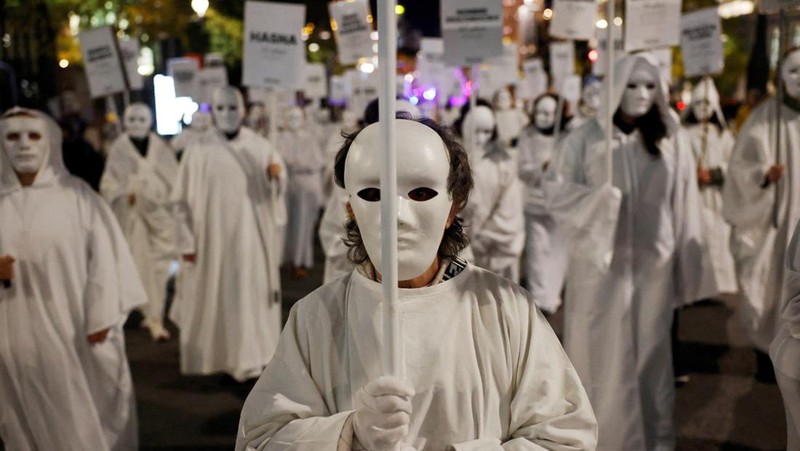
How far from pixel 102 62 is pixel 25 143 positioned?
3960mm

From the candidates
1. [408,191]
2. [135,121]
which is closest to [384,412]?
[408,191]

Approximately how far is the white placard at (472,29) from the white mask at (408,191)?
5.40 meters

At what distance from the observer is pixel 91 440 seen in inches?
188

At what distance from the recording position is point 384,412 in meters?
2.08

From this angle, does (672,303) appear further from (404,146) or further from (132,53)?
(132,53)

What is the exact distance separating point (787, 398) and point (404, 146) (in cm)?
197

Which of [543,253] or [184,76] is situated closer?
[543,253]

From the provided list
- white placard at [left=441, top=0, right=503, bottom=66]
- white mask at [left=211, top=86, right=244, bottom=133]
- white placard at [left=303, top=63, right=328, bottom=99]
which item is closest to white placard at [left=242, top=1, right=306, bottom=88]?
white mask at [left=211, top=86, right=244, bottom=133]

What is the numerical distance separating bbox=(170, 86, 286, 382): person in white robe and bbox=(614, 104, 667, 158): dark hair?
2991 mm

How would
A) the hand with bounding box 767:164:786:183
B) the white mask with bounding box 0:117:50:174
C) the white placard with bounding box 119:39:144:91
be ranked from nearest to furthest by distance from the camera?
1. the white mask with bounding box 0:117:50:174
2. the hand with bounding box 767:164:786:183
3. the white placard with bounding box 119:39:144:91

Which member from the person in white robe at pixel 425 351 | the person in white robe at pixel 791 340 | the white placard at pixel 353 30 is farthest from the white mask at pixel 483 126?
the person in white robe at pixel 425 351

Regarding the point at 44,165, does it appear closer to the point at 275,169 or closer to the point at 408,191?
the point at 275,169

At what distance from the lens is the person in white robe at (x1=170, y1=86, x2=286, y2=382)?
23.5ft

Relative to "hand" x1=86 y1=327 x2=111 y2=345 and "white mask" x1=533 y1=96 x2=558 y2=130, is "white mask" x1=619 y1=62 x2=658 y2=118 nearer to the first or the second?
"hand" x1=86 y1=327 x2=111 y2=345
